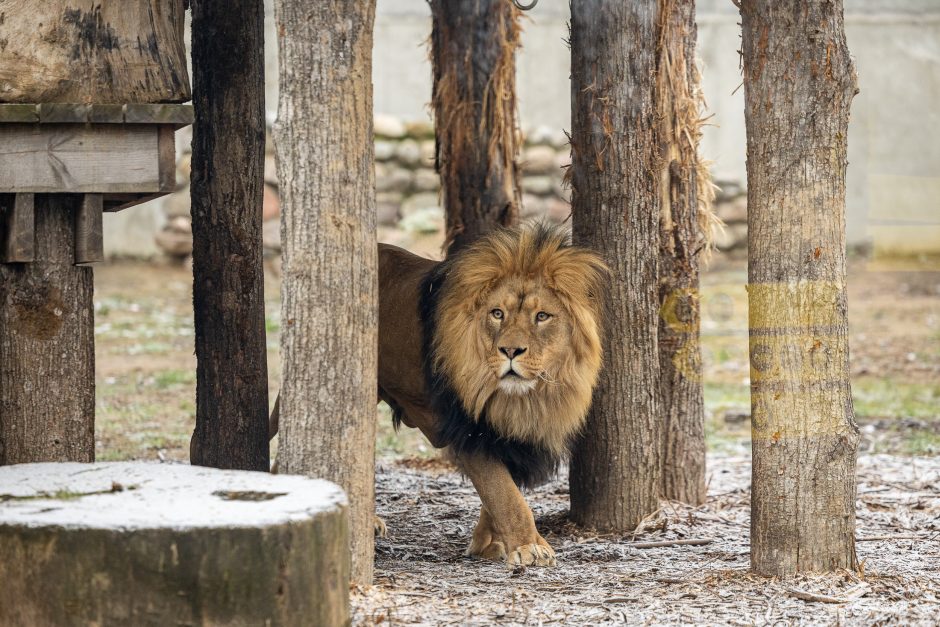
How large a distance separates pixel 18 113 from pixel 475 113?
331 cm

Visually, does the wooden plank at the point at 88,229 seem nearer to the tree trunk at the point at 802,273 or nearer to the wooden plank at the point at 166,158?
the wooden plank at the point at 166,158

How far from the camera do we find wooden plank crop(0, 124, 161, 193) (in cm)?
439

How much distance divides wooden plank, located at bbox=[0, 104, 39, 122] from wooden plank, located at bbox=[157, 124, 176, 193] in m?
0.46

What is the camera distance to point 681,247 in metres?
6.16

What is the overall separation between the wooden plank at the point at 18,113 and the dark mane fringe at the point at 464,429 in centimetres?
192

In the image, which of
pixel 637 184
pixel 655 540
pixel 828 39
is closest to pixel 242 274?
pixel 637 184

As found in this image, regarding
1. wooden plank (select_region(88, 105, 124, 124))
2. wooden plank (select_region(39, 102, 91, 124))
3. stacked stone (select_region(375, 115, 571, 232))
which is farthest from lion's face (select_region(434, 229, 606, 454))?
stacked stone (select_region(375, 115, 571, 232))

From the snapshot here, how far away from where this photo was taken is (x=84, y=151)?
4.47 metres

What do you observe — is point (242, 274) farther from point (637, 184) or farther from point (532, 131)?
point (532, 131)

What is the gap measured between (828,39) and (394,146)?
11028 mm

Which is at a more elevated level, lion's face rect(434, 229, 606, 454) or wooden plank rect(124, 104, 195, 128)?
wooden plank rect(124, 104, 195, 128)

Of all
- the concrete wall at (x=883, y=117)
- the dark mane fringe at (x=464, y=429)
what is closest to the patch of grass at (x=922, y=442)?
the dark mane fringe at (x=464, y=429)

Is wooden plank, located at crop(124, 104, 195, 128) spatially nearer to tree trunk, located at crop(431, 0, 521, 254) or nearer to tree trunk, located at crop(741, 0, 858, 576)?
tree trunk, located at crop(741, 0, 858, 576)

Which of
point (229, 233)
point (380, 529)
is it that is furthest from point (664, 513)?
point (229, 233)
